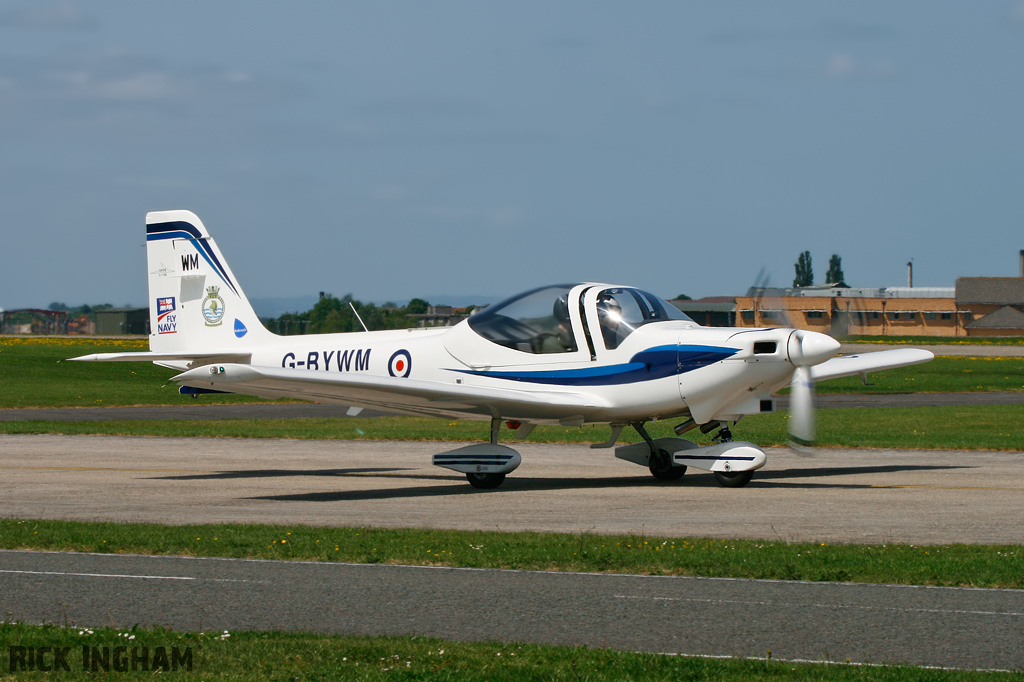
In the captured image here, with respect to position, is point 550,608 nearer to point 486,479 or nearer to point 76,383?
point 486,479

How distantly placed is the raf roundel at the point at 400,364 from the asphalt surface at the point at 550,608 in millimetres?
7831

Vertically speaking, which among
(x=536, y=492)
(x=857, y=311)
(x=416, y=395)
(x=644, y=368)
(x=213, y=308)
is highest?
(x=213, y=308)

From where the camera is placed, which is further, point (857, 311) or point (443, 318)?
point (443, 318)

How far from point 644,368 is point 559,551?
5.86 m

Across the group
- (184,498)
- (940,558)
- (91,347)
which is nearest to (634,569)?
(940,558)

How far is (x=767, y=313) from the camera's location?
16.5m

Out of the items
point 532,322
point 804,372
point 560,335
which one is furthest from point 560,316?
point 804,372

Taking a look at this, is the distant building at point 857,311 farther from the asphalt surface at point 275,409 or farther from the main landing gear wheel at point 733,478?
the asphalt surface at point 275,409

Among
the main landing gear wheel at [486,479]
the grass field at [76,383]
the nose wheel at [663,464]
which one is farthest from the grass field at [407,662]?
the grass field at [76,383]

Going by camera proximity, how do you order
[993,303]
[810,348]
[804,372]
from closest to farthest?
1. [810,348]
2. [804,372]
3. [993,303]

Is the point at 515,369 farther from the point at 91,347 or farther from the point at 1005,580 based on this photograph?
the point at 91,347

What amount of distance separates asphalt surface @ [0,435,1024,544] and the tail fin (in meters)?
2.25

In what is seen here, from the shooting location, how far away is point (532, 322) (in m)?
16.2

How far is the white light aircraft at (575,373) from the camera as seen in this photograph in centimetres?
1487
